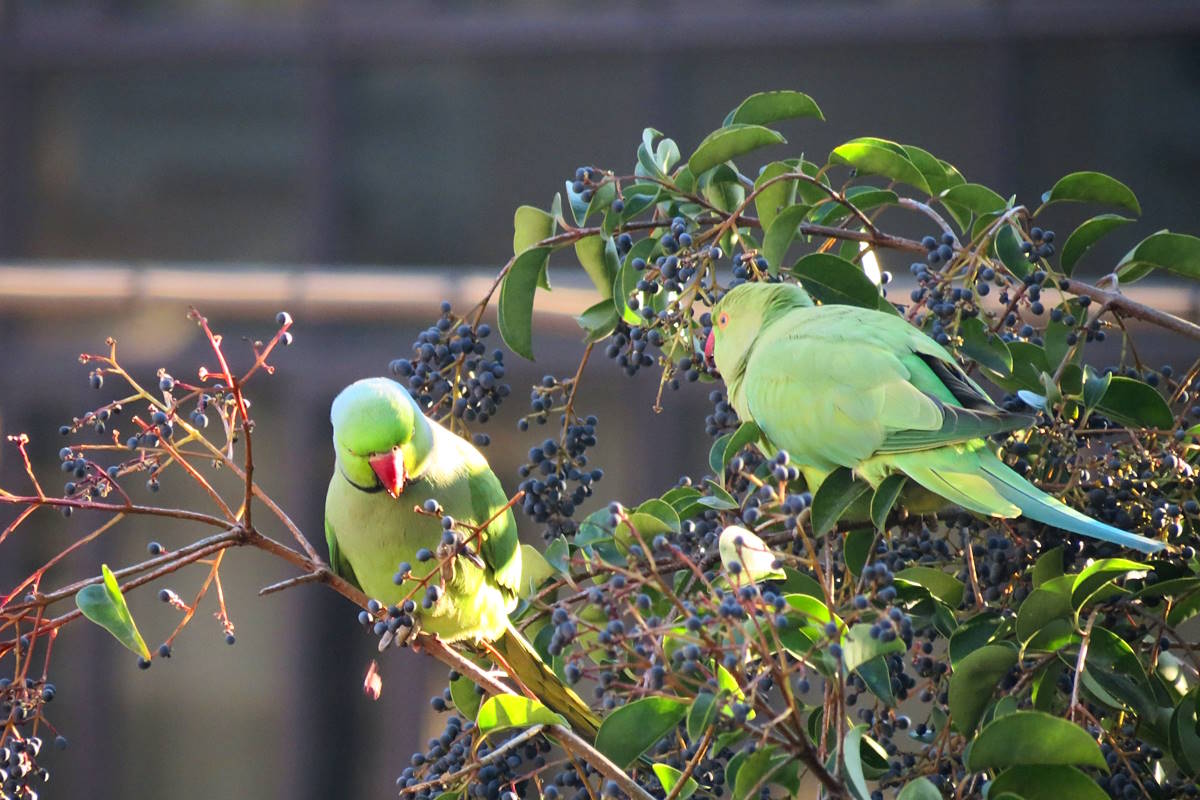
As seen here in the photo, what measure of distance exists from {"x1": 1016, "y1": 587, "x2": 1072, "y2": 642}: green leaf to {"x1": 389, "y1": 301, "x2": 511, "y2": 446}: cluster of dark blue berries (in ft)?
2.07

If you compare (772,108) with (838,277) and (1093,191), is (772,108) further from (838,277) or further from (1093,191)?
(1093,191)

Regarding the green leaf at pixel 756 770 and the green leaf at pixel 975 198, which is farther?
the green leaf at pixel 975 198

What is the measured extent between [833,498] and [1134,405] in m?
0.30

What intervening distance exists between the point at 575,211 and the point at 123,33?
→ 3.17 meters

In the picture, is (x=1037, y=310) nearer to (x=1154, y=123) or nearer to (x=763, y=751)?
(x=763, y=751)

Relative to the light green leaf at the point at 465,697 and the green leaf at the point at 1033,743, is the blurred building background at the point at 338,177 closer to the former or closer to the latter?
the light green leaf at the point at 465,697

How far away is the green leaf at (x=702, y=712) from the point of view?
2.97 ft

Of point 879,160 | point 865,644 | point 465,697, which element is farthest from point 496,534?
point 865,644

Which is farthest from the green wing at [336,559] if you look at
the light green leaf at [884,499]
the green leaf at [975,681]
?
the green leaf at [975,681]

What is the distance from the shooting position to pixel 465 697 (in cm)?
135

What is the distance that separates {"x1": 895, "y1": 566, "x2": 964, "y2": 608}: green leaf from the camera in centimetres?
124

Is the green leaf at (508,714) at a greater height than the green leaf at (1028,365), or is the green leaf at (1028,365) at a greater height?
the green leaf at (1028,365)

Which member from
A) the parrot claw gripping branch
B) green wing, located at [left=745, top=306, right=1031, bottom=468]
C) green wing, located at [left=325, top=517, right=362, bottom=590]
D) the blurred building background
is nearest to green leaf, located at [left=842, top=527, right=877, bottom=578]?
the parrot claw gripping branch

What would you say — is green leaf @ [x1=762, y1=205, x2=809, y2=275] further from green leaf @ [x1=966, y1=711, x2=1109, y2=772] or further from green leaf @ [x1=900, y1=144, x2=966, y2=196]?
green leaf @ [x1=966, y1=711, x2=1109, y2=772]
